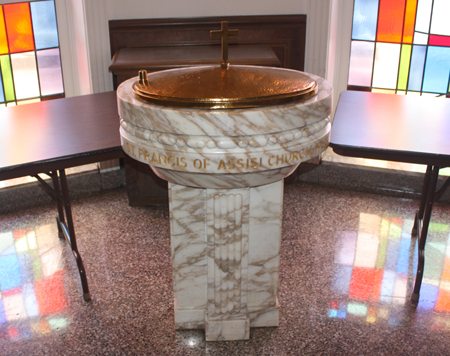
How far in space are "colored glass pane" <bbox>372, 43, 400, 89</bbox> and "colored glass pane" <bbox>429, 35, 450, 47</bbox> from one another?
0.25 meters

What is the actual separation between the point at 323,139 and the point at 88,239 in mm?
1922

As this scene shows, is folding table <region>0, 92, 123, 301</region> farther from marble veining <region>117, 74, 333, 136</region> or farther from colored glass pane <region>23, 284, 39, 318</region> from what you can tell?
marble veining <region>117, 74, 333, 136</region>

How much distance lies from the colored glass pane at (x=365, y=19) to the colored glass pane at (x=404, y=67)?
0.26m

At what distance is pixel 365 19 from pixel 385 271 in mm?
2054

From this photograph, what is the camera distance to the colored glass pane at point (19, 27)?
3.68 meters

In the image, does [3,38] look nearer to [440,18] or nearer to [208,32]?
[208,32]

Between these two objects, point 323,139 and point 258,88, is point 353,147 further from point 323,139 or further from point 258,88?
point 258,88

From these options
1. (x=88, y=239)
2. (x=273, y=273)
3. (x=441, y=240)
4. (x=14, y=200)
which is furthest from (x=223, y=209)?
(x=14, y=200)

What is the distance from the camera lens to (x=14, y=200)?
3748mm

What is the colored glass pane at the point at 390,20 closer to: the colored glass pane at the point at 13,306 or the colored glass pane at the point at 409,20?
the colored glass pane at the point at 409,20

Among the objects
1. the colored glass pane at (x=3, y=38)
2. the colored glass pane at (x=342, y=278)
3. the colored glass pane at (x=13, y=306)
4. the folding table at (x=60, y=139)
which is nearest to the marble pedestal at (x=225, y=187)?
the folding table at (x=60, y=139)

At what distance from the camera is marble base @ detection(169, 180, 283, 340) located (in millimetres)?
2254

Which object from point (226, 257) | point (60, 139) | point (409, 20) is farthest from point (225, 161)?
point (409, 20)

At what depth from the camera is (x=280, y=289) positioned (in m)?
2.88
